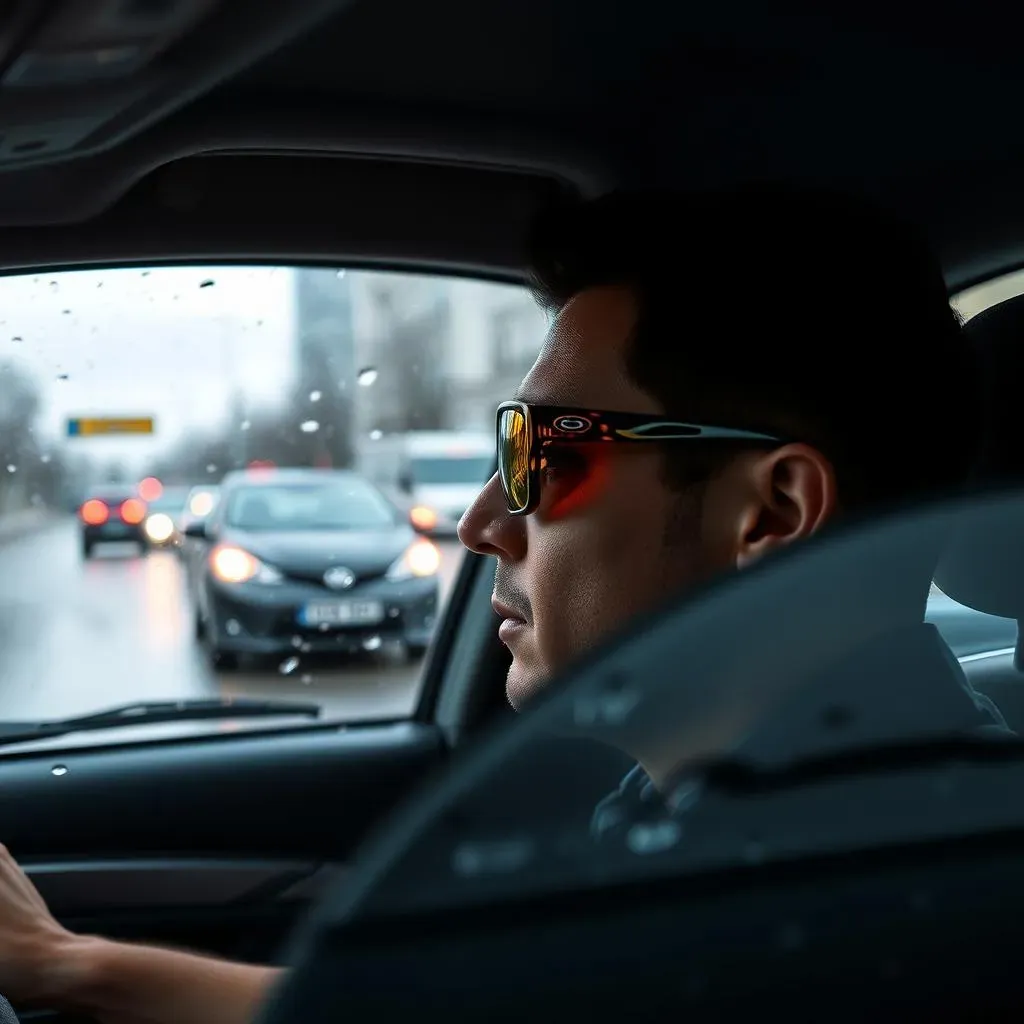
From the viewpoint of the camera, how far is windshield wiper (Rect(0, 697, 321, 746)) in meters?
3.21

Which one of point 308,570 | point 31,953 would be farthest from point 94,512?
point 31,953

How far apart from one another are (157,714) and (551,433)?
1.91 meters

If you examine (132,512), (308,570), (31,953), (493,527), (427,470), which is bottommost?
(427,470)

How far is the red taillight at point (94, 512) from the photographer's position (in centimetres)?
427

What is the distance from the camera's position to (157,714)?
3.33 m

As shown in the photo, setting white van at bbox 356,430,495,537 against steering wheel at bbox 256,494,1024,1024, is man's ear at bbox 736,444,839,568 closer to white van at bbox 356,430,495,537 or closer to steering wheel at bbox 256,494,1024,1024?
steering wheel at bbox 256,494,1024,1024

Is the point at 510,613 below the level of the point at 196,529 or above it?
above

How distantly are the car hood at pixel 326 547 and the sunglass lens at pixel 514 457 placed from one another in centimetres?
242

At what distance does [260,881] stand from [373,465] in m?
2.16

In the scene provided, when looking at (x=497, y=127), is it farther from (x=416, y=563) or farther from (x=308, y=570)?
(x=308, y=570)

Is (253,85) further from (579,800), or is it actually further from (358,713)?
(579,800)

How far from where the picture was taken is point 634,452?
166cm

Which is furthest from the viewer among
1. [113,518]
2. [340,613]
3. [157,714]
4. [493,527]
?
[113,518]

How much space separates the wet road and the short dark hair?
172cm
